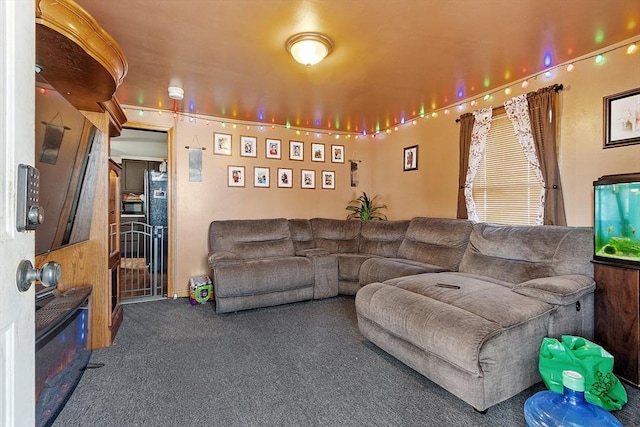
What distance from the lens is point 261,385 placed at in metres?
1.96

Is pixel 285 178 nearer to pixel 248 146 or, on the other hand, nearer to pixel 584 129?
pixel 248 146

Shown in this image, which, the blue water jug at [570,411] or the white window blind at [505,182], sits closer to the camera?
the blue water jug at [570,411]

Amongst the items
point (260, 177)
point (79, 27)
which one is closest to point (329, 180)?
point (260, 177)

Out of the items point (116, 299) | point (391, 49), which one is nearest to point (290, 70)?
point (391, 49)

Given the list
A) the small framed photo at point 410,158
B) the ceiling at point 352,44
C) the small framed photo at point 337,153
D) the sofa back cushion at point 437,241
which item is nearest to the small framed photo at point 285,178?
the small framed photo at point 337,153

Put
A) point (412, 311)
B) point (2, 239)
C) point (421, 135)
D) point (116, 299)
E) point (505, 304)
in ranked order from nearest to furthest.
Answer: point (2, 239) < point (505, 304) < point (412, 311) < point (116, 299) < point (421, 135)

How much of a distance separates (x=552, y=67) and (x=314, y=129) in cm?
300

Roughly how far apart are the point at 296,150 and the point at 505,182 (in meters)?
2.82

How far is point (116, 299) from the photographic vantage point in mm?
2887

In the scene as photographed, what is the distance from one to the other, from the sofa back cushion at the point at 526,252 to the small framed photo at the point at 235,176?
9.83 feet

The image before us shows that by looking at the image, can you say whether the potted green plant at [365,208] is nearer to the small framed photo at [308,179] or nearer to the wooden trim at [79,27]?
the small framed photo at [308,179]

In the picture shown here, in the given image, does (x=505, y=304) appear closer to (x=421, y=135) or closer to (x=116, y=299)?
(x=421, y=135)

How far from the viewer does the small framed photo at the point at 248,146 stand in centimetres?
435

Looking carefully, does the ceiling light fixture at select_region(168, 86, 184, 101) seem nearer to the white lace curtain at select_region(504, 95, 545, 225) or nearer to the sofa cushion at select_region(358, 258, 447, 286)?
the sofa cushion at select_region(358, 258, 447, 286)
